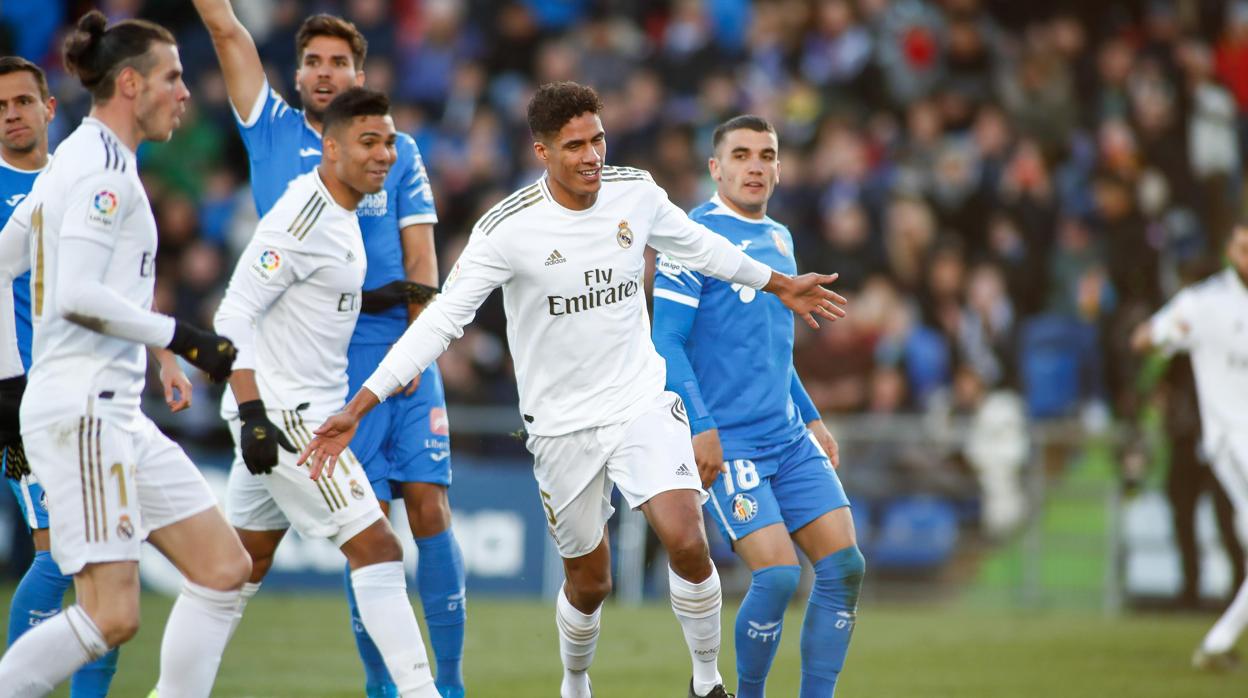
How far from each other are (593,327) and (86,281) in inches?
93.6

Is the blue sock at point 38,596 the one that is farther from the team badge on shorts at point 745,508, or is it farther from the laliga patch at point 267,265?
the team badge on shorts at point 745,508

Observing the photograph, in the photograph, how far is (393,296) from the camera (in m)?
8.05

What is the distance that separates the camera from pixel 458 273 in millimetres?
7176

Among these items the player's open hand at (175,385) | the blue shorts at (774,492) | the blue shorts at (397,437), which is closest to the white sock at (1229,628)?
the blue shorts at (774,492)

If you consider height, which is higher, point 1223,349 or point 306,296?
point 306,296

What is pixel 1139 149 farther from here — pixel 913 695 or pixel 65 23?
pixel 65 23

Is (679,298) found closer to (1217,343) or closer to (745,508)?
(745,508)

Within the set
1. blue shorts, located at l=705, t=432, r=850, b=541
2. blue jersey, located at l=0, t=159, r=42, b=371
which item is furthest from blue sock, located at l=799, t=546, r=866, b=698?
blue jersey, located at l=0, t=159, r=42, b=371

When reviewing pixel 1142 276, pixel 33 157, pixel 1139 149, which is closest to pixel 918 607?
pixel 1142 276

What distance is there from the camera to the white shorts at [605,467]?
7.23 meters

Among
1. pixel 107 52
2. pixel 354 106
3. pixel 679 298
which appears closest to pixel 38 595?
pixel 354 106

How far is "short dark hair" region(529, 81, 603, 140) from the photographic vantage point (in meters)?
7.15

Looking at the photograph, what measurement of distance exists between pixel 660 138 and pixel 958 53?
402 centimetres

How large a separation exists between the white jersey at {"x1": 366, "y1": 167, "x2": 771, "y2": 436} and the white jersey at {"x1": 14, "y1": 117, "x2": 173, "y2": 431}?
1459 millimetres
